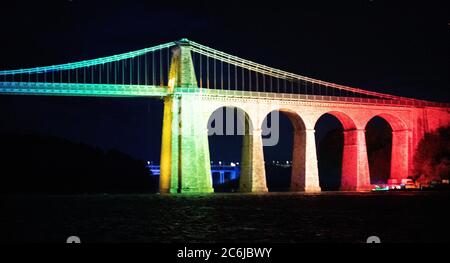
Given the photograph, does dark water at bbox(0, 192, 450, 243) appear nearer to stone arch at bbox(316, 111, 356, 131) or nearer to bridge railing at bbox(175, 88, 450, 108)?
bridge railing at bbox(175, 88, 450, 108)

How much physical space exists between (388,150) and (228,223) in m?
55.8

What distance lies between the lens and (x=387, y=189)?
75625mm

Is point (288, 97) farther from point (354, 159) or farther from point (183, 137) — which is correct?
point (183, 137)

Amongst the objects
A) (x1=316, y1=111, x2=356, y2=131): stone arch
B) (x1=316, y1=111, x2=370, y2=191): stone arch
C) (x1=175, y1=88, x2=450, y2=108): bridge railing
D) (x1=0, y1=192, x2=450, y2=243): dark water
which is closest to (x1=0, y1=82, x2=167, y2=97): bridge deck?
(x1=175, y1=88, x2=450, y2=108): bridge railing

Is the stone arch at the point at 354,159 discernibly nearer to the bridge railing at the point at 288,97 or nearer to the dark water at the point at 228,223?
the bridge railing at the point at 288,97

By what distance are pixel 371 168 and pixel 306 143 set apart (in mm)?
19564

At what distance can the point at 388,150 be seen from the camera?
283 feet

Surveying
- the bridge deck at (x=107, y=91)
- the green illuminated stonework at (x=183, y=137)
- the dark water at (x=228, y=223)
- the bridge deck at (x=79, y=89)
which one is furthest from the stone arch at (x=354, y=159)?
the dark water at (x=228, y=223)

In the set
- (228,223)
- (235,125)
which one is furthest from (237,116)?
(228,223)

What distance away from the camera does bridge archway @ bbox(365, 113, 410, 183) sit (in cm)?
7706

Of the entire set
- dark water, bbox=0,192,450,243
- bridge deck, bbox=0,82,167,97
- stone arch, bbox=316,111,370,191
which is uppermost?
bridge deck, bbox=0,82,167,97

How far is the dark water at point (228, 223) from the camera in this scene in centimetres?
2739

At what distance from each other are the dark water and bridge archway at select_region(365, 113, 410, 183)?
1260 inches

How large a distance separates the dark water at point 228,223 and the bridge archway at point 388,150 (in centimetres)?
3201
